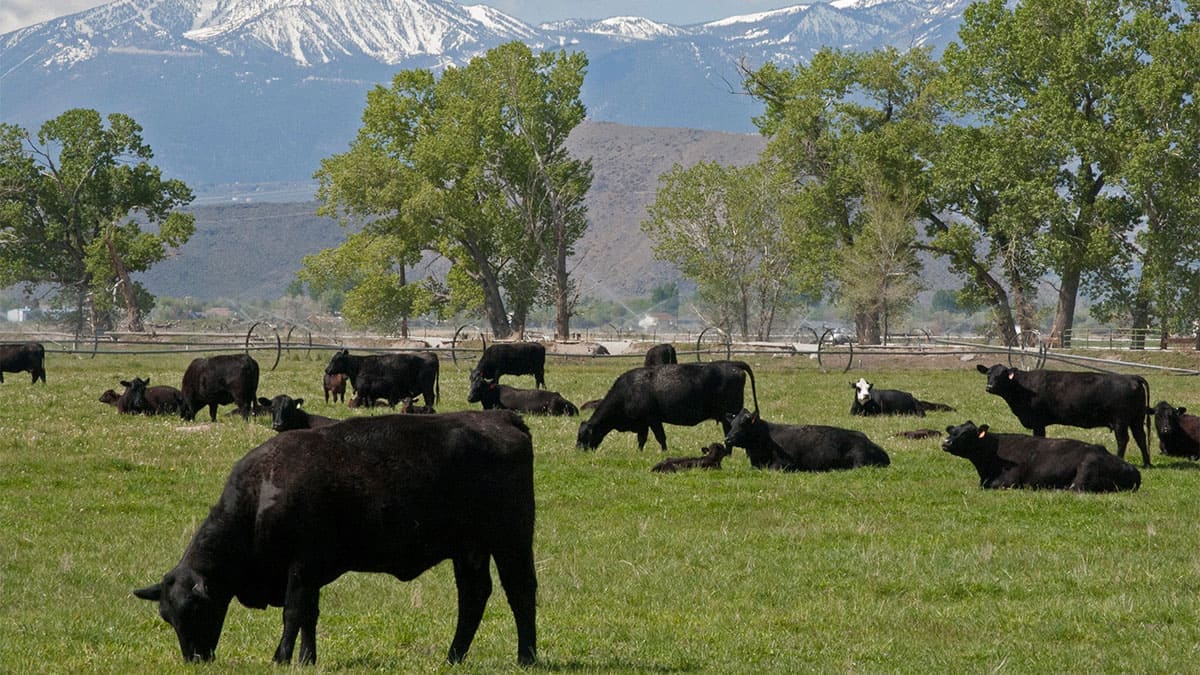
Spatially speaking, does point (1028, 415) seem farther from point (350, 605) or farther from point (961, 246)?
point (961, 246)

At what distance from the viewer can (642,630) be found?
35.6 ft

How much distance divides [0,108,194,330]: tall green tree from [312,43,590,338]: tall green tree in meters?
12.5

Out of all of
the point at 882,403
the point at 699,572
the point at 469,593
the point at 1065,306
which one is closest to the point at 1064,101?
the point at 1065,306

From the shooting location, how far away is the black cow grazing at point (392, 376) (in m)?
31.9

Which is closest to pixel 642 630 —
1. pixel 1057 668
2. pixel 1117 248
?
pixel 1057 668

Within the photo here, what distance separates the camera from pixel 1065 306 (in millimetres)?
69625

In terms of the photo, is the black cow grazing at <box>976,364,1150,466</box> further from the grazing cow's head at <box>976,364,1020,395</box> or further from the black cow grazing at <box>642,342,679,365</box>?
the black cow grazing at <box>642,342,679,365</box>

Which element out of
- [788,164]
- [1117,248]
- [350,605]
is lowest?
[350,605]

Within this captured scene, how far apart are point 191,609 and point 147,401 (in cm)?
2127

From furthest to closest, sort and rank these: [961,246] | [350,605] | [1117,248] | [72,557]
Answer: [961,246] → [1117,248] → [72,557] → [350,605]

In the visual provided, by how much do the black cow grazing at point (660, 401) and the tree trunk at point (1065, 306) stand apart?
153 feet

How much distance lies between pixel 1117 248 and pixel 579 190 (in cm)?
3330

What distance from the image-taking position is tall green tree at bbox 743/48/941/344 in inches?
3024

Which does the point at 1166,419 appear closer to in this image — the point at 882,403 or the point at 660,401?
the point at 660,401
